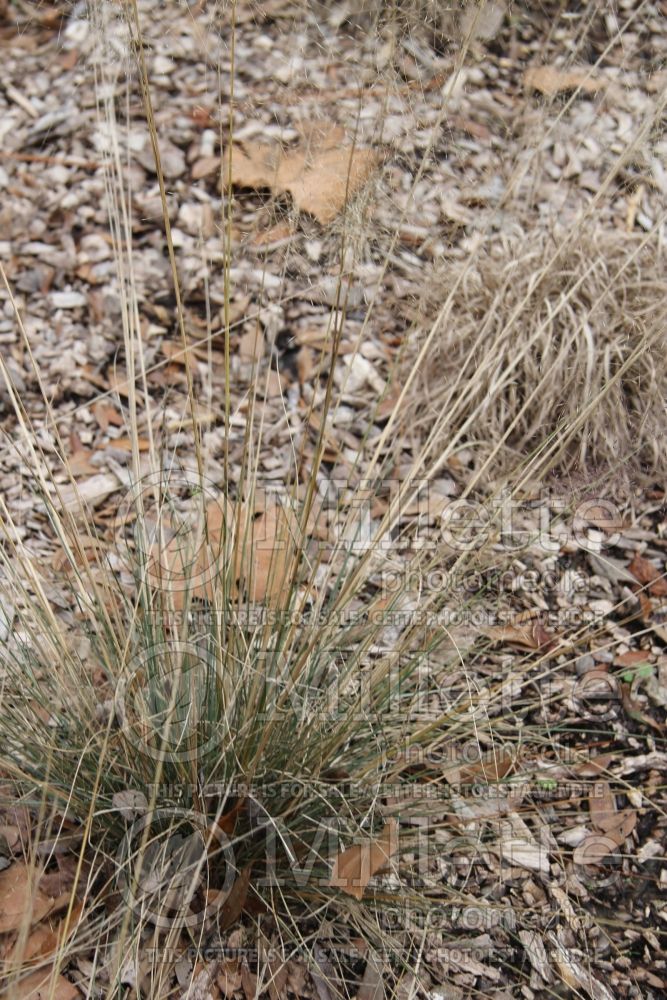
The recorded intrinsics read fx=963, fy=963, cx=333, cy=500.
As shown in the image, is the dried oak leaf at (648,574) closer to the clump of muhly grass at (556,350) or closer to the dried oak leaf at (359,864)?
the clump of muhly grass at (556,350)

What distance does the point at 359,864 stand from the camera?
4.57ft

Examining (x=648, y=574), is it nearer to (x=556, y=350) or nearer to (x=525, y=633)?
(x=525, y=633)

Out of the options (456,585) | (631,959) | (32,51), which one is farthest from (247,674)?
(32,51)

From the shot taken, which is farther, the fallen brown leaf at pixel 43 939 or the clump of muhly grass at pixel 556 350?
the clump of muhly grass at pixel 556 350

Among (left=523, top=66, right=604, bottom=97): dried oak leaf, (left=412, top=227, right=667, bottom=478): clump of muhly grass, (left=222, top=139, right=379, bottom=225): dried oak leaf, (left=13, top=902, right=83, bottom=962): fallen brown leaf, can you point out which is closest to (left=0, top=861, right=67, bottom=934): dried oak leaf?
(left=13, top=902, right=83, bottom=962): fallen brown leaf

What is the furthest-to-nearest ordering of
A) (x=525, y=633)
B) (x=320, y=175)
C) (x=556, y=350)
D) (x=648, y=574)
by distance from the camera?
(x=556, y=350) < (x=648, y=574) < (x=525, y=633) < (x=320, y=175)

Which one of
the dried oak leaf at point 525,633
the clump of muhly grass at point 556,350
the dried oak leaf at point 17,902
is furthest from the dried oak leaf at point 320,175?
the dried oak leaf at point 17,902

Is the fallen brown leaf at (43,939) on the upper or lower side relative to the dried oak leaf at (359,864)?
lower

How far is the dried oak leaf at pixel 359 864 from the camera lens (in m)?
1.38

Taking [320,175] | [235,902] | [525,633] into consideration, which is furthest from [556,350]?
[235,902]

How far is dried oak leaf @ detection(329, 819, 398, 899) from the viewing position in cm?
138

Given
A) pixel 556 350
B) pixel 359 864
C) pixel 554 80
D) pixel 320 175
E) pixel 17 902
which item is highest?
pixel 320 175

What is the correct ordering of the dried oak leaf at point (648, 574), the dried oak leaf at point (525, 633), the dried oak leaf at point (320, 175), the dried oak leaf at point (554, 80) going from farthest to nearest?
the dried oak leaf at point (554, 80) < the dried oak leaf at point (648, 574) < the dried oak leaf at point (525, 633) < the dried oak leaf at point (320, 175)

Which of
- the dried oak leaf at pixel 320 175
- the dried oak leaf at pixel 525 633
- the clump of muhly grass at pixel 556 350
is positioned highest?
the dried oak leaf at pixel 320 175
